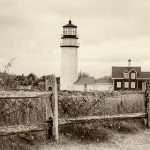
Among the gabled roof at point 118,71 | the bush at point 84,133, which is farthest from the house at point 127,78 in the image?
the bush at point 84,133

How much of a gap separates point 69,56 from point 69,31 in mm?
4005

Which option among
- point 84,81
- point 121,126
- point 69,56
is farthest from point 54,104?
point 84,81

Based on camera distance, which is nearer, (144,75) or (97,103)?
(97,103)

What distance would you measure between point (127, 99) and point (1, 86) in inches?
182

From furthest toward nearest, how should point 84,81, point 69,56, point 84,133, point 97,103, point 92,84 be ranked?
1. point 92,84
2. point 84,81
3. point 69,56
4. point 97,103
5. point 84,133

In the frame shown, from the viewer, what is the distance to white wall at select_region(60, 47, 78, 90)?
207 feet

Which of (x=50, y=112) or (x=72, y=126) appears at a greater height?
(x=50, y=112)

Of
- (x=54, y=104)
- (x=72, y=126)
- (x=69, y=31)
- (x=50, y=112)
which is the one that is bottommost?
(x=72, y=126)

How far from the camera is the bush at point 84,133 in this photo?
8.79m

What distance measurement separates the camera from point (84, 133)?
29.3 ft

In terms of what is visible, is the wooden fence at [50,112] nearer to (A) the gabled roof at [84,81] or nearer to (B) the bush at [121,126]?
(B) the bush at [121,126]

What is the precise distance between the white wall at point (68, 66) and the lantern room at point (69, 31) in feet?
7.09

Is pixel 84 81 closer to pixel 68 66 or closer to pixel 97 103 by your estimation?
pixel 68 66

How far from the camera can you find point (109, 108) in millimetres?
11000
